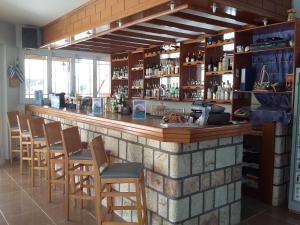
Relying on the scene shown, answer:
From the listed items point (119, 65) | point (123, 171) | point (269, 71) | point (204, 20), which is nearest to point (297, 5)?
point (269, 71)

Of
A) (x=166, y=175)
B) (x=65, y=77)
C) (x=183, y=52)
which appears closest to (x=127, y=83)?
(x=65, y=77)

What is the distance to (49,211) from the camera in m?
3.22

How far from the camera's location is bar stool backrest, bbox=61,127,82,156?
112 inches

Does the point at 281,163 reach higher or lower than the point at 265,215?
higher

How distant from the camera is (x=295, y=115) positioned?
10.4 ft

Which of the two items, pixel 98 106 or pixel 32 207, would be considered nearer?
pixel 32 207

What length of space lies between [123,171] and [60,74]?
4.53 m

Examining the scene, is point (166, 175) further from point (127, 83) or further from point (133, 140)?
point (127, 83)

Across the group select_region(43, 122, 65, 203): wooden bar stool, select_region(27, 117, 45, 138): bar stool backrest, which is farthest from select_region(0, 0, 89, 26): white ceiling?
select_region(43, 122, 65, 203): wooden bar stool

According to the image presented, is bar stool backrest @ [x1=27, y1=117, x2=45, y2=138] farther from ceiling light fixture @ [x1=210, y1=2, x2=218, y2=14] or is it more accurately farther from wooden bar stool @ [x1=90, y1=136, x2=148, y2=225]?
ceiling light fixture @ [x1=210, y1=2, x2=218, y2=14]

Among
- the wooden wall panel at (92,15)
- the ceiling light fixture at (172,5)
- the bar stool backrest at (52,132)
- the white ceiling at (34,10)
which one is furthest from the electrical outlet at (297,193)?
the white ceiling at (34,10)

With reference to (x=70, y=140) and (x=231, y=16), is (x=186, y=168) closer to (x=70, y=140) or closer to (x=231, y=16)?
(x=70, y=140)

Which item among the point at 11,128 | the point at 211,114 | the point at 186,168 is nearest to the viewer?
the point at 186,168

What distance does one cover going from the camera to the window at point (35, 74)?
5.87 meters
